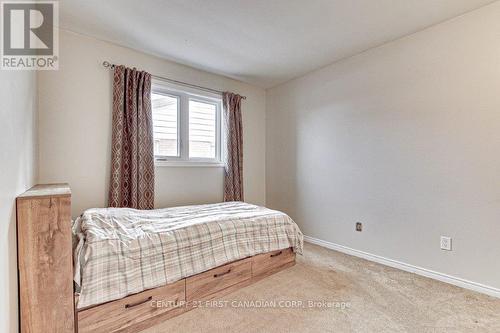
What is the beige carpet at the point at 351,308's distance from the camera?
156 centimetres

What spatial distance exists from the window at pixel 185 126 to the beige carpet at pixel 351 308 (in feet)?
6.05

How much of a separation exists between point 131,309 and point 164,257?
0.35 metres

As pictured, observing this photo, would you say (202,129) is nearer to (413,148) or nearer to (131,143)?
(131,143)

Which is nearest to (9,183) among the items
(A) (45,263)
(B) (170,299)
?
(A) (45,263)

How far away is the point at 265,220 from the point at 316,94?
1930mm

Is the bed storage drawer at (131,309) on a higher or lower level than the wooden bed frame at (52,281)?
lower

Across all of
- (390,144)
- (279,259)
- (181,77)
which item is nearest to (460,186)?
(390,144)

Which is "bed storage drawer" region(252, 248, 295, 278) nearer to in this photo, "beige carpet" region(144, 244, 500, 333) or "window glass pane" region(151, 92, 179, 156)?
"beige carpet" region(144, 244, 500, 333)

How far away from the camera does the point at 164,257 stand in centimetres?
167

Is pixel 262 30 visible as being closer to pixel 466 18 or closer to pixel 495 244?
pixel 466 18

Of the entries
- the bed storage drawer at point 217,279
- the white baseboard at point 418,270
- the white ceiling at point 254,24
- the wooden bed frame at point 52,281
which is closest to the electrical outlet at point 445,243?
the white baseboard at point 418,270

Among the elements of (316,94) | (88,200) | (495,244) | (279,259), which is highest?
(316,94)

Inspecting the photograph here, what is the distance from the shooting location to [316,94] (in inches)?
129

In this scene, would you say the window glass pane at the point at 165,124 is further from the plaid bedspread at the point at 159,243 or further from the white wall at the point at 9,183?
the white wall at the point at 9,183
